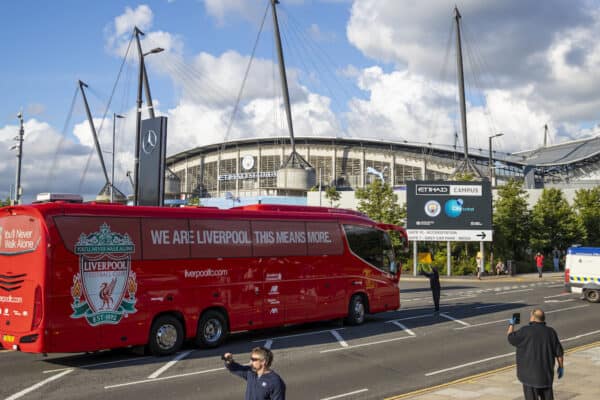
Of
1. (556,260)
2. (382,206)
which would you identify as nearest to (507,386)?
(382,206)

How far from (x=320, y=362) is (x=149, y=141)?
13981 millimetres

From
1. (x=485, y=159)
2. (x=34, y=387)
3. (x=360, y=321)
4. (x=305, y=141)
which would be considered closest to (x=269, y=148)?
(x=305, y=141)

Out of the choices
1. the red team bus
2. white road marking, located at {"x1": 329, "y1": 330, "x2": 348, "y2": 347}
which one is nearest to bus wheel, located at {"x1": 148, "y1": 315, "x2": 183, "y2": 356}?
the red team bus

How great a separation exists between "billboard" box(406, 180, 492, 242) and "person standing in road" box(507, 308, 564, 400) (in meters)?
37.4

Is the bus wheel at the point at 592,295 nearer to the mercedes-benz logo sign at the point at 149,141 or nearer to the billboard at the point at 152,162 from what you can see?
the billboard at the point at 152,162

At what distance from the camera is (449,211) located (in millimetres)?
45469

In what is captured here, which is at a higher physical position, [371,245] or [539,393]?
[371,245]

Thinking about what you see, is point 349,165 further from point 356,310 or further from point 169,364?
point 169,364

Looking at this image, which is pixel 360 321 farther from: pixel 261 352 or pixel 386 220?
pixel 386 220

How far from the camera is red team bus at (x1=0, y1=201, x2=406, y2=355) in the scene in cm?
1238

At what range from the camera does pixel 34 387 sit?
11070mm

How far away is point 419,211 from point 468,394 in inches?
1423

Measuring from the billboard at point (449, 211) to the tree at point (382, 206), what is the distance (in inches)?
263

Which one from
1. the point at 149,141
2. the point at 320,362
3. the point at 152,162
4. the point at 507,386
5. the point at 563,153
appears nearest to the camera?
the point at 507,386
